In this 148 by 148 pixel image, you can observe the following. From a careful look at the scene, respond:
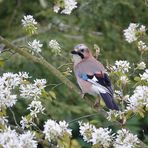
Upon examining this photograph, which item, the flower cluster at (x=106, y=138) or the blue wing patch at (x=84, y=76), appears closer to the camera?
the flower cluster at (x=106, y=138)

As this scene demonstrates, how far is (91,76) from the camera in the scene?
4602mm

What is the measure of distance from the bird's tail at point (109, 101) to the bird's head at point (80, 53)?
2.19 ft

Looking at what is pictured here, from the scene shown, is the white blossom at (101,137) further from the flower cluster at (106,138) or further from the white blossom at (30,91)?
the white blossom at (30,91)

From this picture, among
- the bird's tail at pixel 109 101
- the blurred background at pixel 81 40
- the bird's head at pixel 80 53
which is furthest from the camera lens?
the blurred background at pixel 81 40

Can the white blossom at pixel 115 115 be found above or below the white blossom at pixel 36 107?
below

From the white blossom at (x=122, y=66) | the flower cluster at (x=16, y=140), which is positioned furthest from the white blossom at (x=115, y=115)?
the flower cluster at (x=16, y=140)

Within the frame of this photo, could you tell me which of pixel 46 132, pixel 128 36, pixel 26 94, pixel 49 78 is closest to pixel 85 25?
pixel 49 78

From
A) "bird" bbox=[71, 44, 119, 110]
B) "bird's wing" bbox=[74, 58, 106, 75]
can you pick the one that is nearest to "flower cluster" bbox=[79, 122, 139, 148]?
"bird" bbox=[71, 44, 119, 110]

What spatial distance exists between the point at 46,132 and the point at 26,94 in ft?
1.65

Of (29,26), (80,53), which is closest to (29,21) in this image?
(29,26)

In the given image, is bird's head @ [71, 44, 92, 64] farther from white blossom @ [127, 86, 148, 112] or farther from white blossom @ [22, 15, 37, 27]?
white blossom @ [127, 86, 148, 112]

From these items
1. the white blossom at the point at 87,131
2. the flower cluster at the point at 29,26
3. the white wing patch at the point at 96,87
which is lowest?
the white blossom at the point at 87,131

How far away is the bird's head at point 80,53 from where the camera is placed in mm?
4862

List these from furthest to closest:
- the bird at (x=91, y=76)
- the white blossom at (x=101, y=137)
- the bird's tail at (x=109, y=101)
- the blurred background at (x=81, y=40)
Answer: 1. the blurred background at (x=81, y=40)
2. the bird at (x=91, y=76)
3. the bird's tail at (x=109, y=101)
4. the white blossom at (x=101, y=137)
